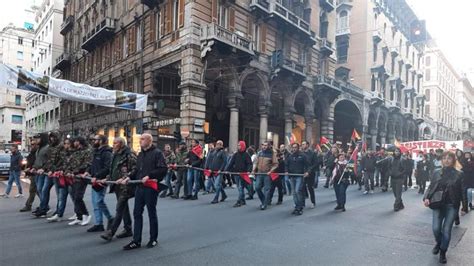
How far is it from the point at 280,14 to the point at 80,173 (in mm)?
22027

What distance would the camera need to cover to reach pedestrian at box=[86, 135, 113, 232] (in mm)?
6625

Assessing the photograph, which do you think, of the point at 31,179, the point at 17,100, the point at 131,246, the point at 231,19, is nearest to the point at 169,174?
the point at 31,179

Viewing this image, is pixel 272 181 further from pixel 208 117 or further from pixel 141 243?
pixel 208 117

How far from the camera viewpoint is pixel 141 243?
603cm

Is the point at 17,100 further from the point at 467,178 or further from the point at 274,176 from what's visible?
the point at 467,178

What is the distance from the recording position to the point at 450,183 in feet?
18.8

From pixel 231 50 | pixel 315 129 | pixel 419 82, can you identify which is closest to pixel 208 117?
pixel 231 50

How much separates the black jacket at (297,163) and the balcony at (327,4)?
2633cm

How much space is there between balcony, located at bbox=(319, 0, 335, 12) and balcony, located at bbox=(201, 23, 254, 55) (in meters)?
13.7

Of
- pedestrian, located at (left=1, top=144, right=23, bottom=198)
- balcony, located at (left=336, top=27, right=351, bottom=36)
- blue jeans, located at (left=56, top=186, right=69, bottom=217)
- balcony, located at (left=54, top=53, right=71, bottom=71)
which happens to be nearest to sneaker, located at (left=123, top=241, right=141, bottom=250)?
blue jeans, located at (left=56, top=186, right=69, bottom=217)

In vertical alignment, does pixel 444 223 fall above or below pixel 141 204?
below

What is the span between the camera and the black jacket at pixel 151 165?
577cm

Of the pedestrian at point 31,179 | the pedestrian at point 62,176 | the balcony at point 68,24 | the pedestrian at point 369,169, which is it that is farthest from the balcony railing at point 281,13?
the balcony at point 68,24

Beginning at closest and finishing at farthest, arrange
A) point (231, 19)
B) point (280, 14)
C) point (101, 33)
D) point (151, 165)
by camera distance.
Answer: point (151, 165), point (231, 19), point (280, 14), point (101, 33)
